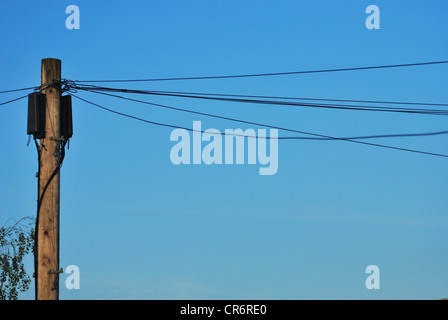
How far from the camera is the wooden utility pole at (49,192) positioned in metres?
14.6

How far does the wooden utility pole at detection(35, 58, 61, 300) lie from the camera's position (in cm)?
1459

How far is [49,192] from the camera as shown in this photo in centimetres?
1492

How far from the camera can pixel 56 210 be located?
49.1ft
